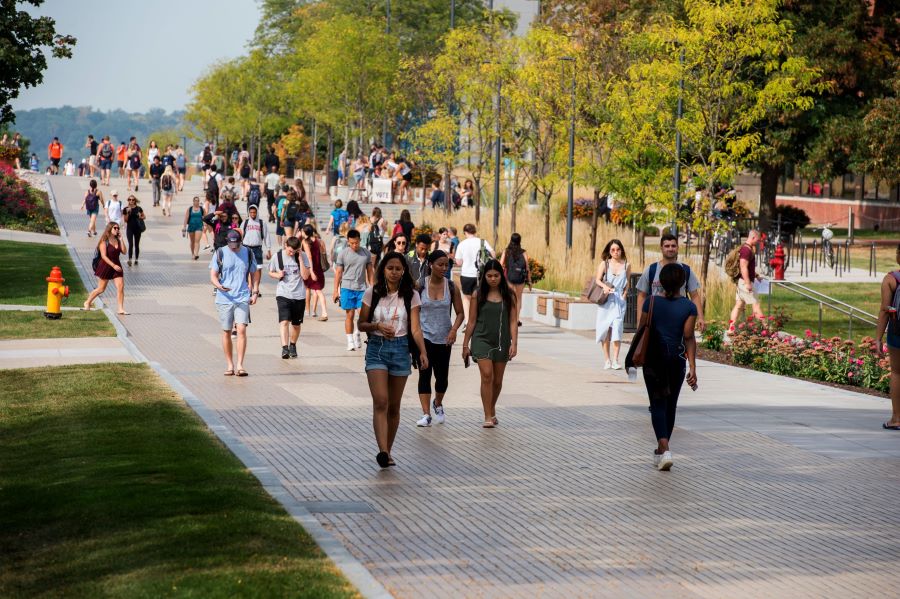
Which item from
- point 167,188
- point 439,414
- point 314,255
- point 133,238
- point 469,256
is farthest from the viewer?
point 167,188

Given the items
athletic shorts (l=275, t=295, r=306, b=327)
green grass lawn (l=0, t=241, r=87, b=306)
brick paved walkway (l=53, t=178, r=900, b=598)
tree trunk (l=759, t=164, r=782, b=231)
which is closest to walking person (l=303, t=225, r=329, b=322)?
athletic shorts (l=275, t=295, r=306, b=327)

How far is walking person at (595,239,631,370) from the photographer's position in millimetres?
18203

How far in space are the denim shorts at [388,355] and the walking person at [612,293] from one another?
24.2 ft

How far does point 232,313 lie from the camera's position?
16359mm

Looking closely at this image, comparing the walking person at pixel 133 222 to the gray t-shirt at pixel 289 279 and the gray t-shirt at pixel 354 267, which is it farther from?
the gray t-shirt at pixel 289 279

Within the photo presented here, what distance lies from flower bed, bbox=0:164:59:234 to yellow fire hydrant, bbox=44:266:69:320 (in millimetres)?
19234

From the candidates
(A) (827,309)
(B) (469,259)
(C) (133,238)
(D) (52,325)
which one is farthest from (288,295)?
(A) (827,309)

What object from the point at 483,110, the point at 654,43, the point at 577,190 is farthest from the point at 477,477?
the point at 577,190

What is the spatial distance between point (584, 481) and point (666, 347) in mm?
1331

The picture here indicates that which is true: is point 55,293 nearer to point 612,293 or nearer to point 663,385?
point 612,293

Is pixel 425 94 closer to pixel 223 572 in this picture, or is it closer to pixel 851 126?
pixel 851 126

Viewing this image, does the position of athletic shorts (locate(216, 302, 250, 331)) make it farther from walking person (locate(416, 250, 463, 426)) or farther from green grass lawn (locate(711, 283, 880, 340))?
green grass lawn (locate(711, 283, 880, 340))

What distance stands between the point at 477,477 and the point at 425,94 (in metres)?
43.6

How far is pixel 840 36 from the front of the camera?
43031 mm
